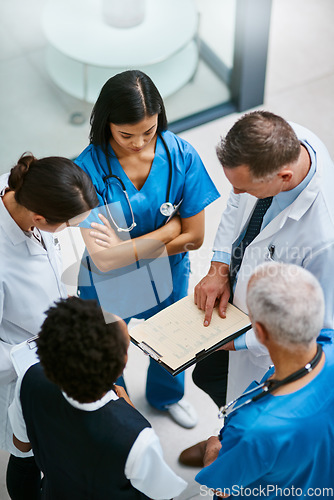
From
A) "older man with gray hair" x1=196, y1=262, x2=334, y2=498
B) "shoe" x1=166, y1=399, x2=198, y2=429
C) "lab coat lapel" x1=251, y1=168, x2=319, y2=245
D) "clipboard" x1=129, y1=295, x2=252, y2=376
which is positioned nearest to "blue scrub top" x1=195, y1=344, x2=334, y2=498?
"older man with gray hair" x1=196, y1=262, x2=334, y2=498

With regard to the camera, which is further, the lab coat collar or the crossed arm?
the crossed arm

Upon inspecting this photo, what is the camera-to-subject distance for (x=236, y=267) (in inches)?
78.4

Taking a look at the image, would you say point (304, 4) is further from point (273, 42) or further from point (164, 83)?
point (164, 83)

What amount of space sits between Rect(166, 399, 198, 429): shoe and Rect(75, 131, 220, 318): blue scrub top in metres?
0.49

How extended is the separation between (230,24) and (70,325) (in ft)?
8.27

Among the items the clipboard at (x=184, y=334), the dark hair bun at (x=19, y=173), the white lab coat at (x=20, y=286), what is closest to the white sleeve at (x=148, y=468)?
the clipboard at (x=184, y=334)

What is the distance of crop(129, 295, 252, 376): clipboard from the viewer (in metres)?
1.70

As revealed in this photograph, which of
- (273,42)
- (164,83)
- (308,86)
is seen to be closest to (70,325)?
(164,83)

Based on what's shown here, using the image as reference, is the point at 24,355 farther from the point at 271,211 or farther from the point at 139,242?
the point at 271,211

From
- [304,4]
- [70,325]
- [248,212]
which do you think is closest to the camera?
[70,325]

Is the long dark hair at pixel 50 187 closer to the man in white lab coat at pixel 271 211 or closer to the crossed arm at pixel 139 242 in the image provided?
the crossed arm at pixel 139 242

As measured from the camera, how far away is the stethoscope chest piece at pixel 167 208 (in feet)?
6.42

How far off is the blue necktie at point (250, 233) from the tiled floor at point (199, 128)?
2.56 feet

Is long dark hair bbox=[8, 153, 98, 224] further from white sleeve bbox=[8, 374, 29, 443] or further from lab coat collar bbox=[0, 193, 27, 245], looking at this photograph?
white sleeve bbox=[8, 374, 29, 443]
